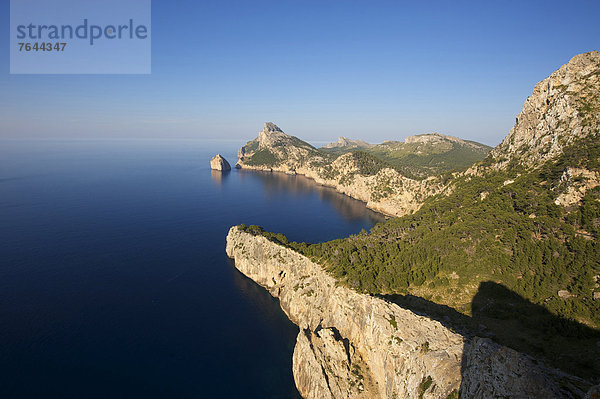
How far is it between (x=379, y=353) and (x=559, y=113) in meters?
90.5

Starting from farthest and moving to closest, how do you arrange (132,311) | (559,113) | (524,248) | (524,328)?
(559,113)
(132,311)
(524,248)
(524,328)

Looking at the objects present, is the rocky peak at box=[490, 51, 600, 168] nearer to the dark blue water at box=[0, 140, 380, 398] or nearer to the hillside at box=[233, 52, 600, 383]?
the hillside at box=[233, 52, 600, 383]

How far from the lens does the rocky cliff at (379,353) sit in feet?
77.1

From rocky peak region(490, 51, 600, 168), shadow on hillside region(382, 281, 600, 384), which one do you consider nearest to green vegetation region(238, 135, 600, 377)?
shadow on hillside region(382, 281, 600, 384)

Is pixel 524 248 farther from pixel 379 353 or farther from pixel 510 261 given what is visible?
pixel 379 353

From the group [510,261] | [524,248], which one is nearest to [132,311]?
[510,261]

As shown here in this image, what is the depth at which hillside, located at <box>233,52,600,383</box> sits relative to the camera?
44594 mm

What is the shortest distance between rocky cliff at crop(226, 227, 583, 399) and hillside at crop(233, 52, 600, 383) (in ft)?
23.6

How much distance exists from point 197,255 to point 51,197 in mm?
122403

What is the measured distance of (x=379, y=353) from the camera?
4422 centimetres

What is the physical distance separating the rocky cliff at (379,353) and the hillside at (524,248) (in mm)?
7192

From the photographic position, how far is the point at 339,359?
47.5 m

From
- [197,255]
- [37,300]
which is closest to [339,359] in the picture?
[197,255]

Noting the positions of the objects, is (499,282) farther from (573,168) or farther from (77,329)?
(77,329)
